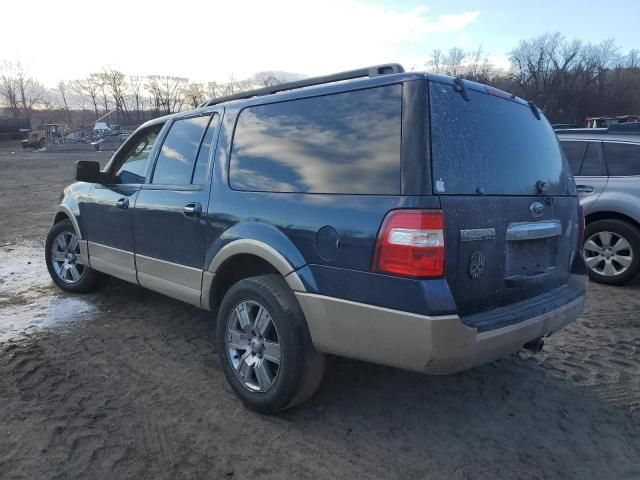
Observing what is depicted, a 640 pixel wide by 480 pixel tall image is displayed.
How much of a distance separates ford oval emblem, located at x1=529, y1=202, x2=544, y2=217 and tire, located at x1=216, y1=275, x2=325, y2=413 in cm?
149

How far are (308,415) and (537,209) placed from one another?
1864mm

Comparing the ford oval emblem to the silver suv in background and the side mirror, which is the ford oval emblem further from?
the side mirror

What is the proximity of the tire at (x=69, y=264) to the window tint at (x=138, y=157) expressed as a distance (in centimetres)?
115

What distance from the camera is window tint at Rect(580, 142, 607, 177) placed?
5.98 meters

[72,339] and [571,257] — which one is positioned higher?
[571,257]

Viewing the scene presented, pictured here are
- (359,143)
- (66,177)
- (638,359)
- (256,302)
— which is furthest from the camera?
(66,177)

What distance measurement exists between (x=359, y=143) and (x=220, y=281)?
147 cm

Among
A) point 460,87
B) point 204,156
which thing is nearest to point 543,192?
point 460,87

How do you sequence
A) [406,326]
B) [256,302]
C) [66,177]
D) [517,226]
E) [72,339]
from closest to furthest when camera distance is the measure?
[406,326] < [517,226] < [256,302] < [72,339] < [66,177]

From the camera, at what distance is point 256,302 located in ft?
9.93

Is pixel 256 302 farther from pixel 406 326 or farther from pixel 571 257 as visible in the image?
pixel 571 257

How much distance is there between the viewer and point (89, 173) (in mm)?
4605

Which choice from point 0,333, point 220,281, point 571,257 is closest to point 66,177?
point 0,333

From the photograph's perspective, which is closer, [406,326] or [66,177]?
[406,326]
